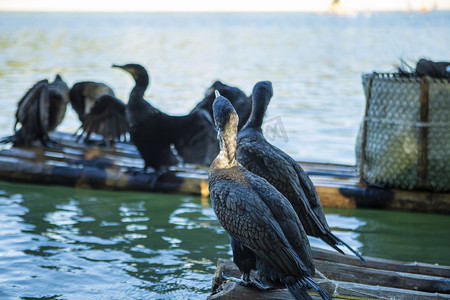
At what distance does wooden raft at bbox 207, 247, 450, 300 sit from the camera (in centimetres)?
327

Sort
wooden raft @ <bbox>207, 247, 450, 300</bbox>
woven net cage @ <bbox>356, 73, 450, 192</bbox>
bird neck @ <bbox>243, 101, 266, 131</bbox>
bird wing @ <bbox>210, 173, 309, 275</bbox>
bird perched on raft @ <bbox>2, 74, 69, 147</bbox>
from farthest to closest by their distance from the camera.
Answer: bird perched on raft @ <bbox>2, 74, 69, 147</bbox> → woven net cage @ <bbox>356, 73, 450, 192</bbox> → bird neck @ <bbox>243, 101, 266, 131</bbox> → wooden raft @ <bbox>207, 247, 450, 300</bbox> → bird wing @ <bbox>210, 173, 309, 275</bbox>

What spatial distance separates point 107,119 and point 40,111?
31.6 inches

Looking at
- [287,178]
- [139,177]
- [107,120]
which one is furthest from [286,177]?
[107,120]

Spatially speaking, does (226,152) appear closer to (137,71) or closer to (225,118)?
(225,118)

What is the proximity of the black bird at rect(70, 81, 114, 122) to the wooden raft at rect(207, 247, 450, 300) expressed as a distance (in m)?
4.22

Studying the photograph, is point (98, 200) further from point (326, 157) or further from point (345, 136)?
point (345, 136)

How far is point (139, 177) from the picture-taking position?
6.38 metres

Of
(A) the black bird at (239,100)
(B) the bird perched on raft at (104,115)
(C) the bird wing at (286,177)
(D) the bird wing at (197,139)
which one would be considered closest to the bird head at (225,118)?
(C) the bird wing at (286,177)

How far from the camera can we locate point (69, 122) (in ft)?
36.8

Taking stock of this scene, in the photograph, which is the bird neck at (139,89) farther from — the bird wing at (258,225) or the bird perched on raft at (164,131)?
the bird wing at (258,225)

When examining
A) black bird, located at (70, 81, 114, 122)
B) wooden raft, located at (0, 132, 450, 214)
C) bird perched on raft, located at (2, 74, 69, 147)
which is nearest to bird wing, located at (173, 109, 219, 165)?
wooden raft, located at (0, 132, 450, 214)

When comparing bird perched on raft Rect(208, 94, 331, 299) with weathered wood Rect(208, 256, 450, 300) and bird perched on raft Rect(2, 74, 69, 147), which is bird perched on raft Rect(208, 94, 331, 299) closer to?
weathered wood Rect(208, 256, 450, 300)

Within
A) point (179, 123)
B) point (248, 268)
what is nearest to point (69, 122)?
point (179, 123)

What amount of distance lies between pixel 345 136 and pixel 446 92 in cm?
465
